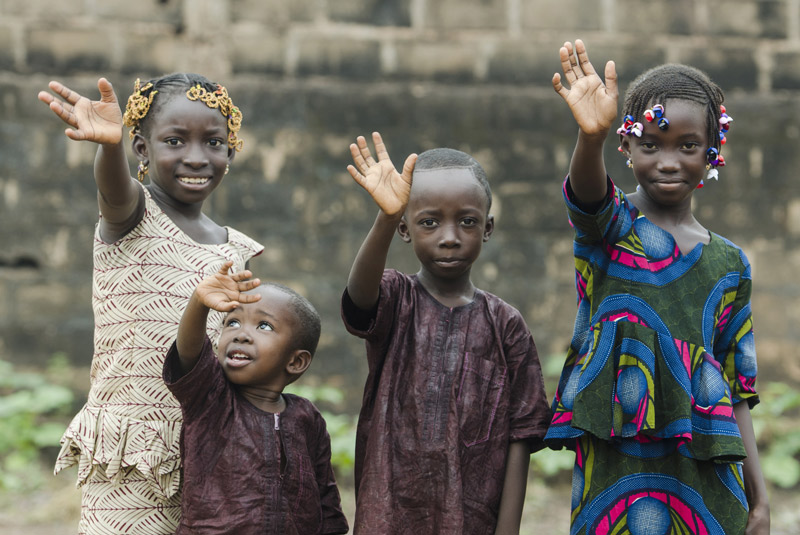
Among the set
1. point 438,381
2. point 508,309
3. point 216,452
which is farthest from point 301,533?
point 508,309

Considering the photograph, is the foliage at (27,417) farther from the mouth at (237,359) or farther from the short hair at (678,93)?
the short hair at (678,93)

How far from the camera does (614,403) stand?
277cm

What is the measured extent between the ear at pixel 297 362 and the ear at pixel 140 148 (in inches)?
33.6

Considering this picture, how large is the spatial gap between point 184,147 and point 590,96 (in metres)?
1.31

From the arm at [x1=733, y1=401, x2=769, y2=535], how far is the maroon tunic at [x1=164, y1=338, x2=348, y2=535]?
1354 mm

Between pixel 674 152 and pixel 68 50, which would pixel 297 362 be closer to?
pixel 674 152

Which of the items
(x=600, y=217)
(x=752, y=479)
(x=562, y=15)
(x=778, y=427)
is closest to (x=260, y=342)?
(x=600, y=217)

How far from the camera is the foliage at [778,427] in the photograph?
5621 mm

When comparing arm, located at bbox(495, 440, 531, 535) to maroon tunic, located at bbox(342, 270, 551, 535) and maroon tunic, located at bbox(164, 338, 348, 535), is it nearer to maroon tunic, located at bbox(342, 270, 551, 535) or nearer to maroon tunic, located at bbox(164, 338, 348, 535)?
maroon tunic, located at bbox(342, 270, 551, 535)

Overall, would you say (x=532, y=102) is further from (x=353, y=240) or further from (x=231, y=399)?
(x=231, y=399)

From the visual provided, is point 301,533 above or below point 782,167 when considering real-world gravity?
below

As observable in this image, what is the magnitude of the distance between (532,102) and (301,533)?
141 inches

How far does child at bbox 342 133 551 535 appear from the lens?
275 cm

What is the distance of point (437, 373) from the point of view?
9.37ft
